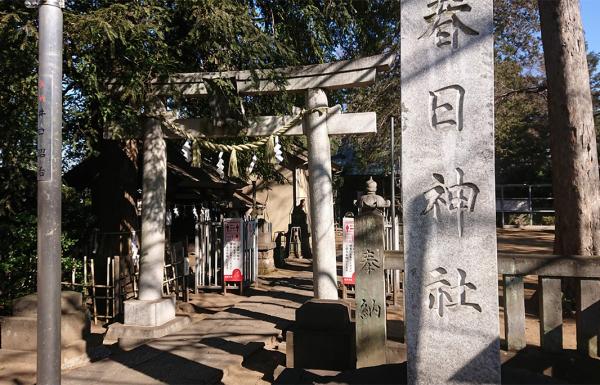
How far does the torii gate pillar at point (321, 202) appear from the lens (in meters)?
6.77

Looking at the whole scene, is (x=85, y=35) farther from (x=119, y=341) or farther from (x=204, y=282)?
(x=204, y=282)

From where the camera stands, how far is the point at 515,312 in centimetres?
427

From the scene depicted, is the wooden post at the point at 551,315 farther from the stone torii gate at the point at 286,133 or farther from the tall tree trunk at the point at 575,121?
the tall tree trunk at the point at 575,121

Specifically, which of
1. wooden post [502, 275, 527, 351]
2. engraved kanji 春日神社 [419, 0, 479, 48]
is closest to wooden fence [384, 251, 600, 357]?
wooden post [502, 275, 527, 351]

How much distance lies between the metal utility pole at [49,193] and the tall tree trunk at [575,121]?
783 cm

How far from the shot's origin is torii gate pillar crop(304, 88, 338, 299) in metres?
6.77

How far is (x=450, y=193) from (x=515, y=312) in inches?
63.7

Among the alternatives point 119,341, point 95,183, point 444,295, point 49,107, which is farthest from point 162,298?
point 444,295

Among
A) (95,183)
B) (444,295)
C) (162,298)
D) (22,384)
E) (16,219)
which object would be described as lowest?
(22,384)

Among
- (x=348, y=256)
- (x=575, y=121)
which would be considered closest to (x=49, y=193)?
(x=348, y=256)

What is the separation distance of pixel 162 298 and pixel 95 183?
3.62 m

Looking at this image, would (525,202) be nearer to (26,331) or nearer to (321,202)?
(321,202)

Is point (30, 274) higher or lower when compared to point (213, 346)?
higher

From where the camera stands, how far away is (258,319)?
24.8 ft
